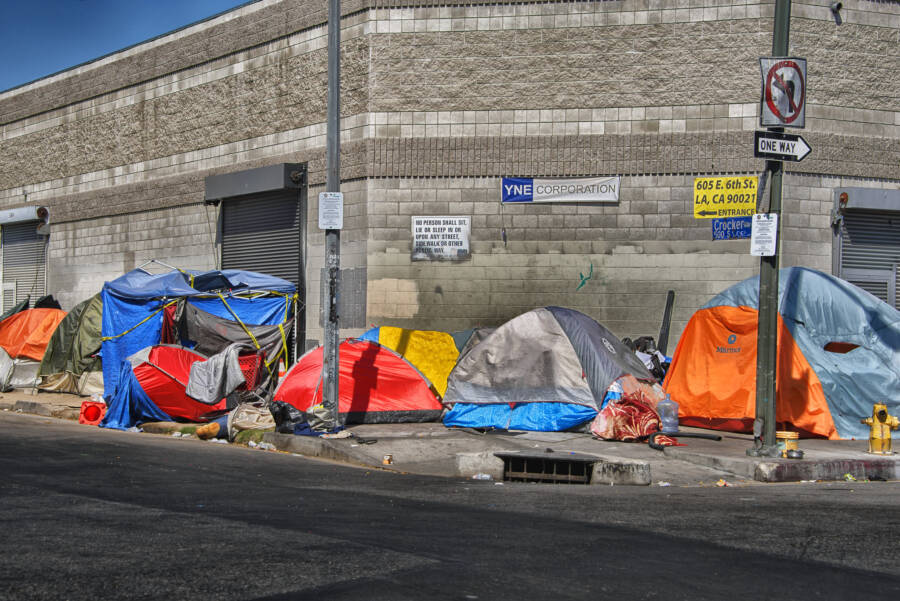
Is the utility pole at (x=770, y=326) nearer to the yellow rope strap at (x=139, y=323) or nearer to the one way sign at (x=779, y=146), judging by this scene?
the one way sign at (x=779, y=146)

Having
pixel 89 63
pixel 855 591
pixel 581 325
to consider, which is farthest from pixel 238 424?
pixel 89 63

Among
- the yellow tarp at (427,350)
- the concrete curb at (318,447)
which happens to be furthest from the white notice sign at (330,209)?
the yellow tarp at (427,350)

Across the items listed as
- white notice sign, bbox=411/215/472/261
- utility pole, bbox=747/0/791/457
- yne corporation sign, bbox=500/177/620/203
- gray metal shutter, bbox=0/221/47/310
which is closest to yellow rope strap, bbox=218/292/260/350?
white notice sign, bbox=411/215/472/261

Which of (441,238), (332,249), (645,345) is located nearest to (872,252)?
(645,345)

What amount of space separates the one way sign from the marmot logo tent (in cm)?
341

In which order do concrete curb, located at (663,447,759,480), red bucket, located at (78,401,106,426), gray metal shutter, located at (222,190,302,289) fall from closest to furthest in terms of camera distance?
concrete curb, located at (663,447,759,480) → red bucket, located at (78,401,106,426) → gray metal shutter, located at (222,190,302,289)

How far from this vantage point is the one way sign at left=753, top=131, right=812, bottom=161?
10.9m

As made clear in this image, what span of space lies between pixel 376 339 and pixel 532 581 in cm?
1054

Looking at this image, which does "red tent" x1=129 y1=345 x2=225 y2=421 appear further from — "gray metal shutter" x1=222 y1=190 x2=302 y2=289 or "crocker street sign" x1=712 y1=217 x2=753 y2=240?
"crocker street sign" x1=712 y1=217 x2=753 y2=240

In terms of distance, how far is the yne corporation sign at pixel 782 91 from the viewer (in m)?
11.1

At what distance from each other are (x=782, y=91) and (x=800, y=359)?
4178 millimetres

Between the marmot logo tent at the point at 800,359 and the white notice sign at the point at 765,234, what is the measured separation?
298 centimetres

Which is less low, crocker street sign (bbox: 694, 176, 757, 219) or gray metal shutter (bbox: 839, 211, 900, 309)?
crocker street sign (bbox: 694, 176, 757, 219)

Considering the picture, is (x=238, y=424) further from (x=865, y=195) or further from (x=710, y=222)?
(x=865, y=195)
